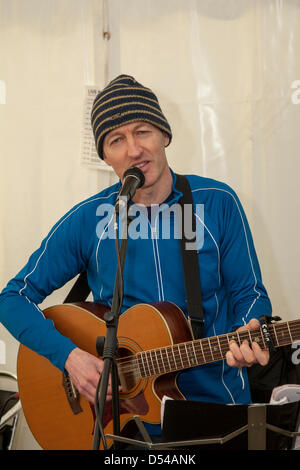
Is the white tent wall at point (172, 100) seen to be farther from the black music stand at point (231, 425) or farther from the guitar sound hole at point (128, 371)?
the black music stand at point (231, 425)

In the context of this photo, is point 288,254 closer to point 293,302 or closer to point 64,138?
point 293,302

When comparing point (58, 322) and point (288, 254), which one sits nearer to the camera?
point (58, 322)

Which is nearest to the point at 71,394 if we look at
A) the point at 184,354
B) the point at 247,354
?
the point at 184,354

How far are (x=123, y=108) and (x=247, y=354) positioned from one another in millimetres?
1014

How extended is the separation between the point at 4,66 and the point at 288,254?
71.5 inches

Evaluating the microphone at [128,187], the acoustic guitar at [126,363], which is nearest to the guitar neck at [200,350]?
the acoustic guitar at [126,363]

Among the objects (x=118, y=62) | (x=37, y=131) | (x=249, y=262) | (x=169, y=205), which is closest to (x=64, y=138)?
(x=37, y=131)

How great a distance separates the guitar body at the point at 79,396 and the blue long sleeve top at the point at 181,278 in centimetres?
8

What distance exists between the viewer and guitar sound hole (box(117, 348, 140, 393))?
175 cm

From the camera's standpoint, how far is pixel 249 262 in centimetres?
188

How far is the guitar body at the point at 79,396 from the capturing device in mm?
1721

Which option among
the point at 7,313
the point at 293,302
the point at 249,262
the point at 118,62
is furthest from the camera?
the point at 118,62

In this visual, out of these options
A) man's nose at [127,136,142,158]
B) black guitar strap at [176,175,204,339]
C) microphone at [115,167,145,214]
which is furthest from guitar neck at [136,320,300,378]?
man's nose at [127,136,142,158]

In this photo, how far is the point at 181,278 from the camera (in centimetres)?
188
